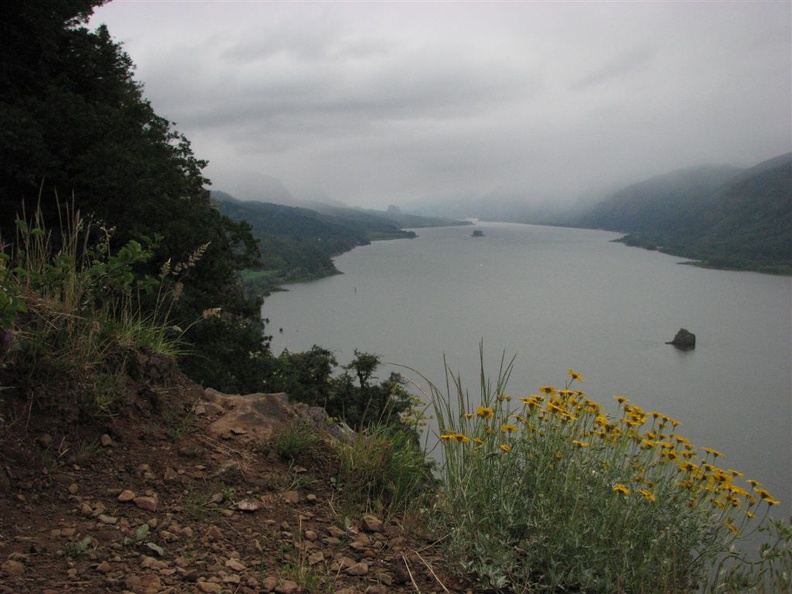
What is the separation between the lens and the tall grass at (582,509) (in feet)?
9.09

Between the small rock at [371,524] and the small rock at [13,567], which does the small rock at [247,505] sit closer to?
the small rock at [371,524]

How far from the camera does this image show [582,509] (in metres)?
3.02

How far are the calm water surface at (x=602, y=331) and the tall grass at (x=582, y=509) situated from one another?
15.5 m

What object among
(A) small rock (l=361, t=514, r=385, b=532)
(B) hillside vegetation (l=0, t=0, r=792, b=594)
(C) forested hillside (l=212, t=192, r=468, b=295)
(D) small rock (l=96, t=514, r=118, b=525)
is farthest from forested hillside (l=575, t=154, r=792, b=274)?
(D) small rock (l=96, t=514, r=118, b=525)

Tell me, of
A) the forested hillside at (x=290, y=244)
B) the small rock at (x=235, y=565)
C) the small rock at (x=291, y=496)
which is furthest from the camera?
the forested hillside at (x=290, y=244)

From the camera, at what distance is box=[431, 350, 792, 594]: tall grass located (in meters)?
2.77

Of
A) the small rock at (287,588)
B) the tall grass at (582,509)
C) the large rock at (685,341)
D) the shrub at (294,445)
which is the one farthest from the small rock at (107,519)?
the large rock at (685,341)

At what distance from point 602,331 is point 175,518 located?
76.1m

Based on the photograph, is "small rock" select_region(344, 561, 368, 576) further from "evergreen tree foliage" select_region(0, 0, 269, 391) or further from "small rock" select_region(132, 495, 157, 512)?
"evergreen tree foliage" select_region(0, 0, 269, 391)

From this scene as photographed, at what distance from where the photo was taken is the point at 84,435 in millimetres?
3361

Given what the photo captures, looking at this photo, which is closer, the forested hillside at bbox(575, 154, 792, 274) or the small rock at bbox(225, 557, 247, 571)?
the small rock at bbox(225, 557, 247, 571)

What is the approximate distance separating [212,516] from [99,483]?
621mm

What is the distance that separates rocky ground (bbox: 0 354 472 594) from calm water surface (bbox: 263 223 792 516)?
15.9 meters

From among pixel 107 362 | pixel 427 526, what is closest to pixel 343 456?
pixel 427 526
